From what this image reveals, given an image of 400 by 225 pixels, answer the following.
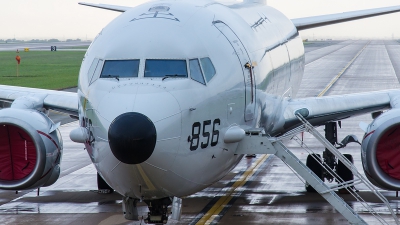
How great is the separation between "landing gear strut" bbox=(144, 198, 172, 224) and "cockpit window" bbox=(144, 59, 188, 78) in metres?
2.09

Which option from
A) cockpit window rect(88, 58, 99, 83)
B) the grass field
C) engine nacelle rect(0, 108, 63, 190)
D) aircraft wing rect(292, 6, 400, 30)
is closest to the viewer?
cockpit window rect(88, 58, 99, 83)

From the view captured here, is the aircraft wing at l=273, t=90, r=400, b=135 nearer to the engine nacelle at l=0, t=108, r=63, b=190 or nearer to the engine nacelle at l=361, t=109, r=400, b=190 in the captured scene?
the engine nacelle at l=361, t=109, r=400, b=190

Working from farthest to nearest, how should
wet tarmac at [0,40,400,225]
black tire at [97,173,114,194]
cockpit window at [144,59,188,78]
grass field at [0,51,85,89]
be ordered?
grass field at [0,51,85,89] < black tire at [97,173,114,194] < wet tarmac at [0,40,400,225] < cockpit window at [144,59,188,78]

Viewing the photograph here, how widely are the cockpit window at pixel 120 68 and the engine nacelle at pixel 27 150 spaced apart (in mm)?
3011

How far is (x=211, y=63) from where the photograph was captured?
12.6 m

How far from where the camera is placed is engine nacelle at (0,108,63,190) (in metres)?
14.4

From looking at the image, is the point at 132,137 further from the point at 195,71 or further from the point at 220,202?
the point at 220,202

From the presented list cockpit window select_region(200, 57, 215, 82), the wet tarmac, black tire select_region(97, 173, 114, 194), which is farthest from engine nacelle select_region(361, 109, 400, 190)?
black tire select_region(97, 173, 114, 194)

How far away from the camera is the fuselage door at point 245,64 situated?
14.0 m

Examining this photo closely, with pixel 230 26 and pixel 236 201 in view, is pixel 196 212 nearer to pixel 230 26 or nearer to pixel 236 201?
pixel 236 201

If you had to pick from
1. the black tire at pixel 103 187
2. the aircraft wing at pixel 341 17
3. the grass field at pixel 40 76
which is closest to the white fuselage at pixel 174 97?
the black tire at pixel 103 187

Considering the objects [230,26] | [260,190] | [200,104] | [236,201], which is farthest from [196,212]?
[200,104]

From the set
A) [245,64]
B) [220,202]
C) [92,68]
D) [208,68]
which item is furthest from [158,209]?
[220,202]

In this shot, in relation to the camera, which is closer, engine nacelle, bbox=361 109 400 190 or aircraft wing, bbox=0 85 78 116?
engine nacelle, bbox=361 109 400 190
